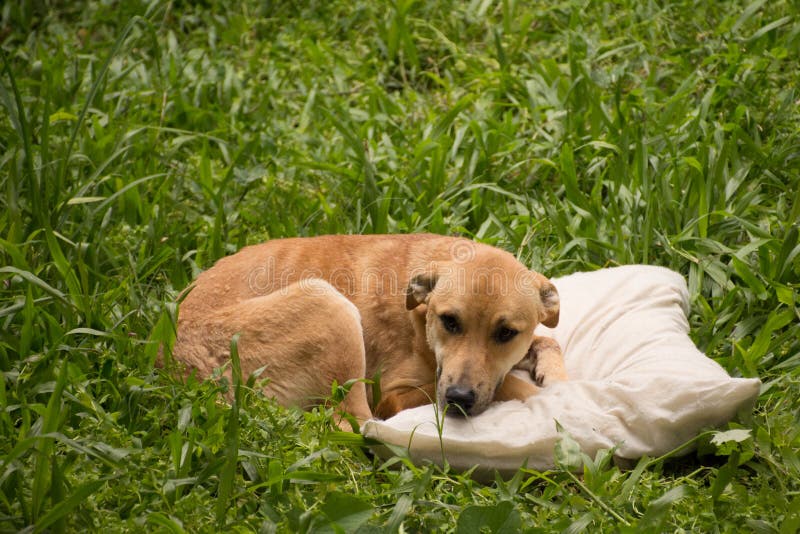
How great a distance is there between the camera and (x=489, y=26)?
7539mm

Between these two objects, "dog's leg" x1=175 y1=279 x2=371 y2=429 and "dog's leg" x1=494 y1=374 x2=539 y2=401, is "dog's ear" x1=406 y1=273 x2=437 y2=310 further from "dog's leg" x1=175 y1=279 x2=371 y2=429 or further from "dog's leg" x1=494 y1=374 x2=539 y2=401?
"dog's leg" x1=494 y1=374 x2=539 y2=401

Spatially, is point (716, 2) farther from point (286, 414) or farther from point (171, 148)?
point (286, 414)

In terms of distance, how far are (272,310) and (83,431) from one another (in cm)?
107

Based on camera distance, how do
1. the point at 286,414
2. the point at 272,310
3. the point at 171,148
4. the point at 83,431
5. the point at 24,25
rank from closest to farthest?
the point at 83,431, the point at 286,414, the point at 272,310, the point at 171,148, the point at 24,25

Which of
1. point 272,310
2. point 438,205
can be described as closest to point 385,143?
point 438,205

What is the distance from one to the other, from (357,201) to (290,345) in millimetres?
1815

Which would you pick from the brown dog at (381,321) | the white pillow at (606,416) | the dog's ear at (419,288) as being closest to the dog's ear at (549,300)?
the brown dog at (381,321)

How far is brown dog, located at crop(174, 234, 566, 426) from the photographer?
4168 mm

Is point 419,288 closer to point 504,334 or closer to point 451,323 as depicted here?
point 451,323

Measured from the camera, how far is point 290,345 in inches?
169

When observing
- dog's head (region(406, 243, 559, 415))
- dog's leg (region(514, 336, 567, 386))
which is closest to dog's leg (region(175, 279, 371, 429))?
dog's head (region(406, 243, 559, 415))

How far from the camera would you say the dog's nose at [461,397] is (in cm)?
396

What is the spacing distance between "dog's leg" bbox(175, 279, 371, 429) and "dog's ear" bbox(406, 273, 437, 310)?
307 millimetres

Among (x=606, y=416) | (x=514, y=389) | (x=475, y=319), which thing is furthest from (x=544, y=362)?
(x=606, y=416)
